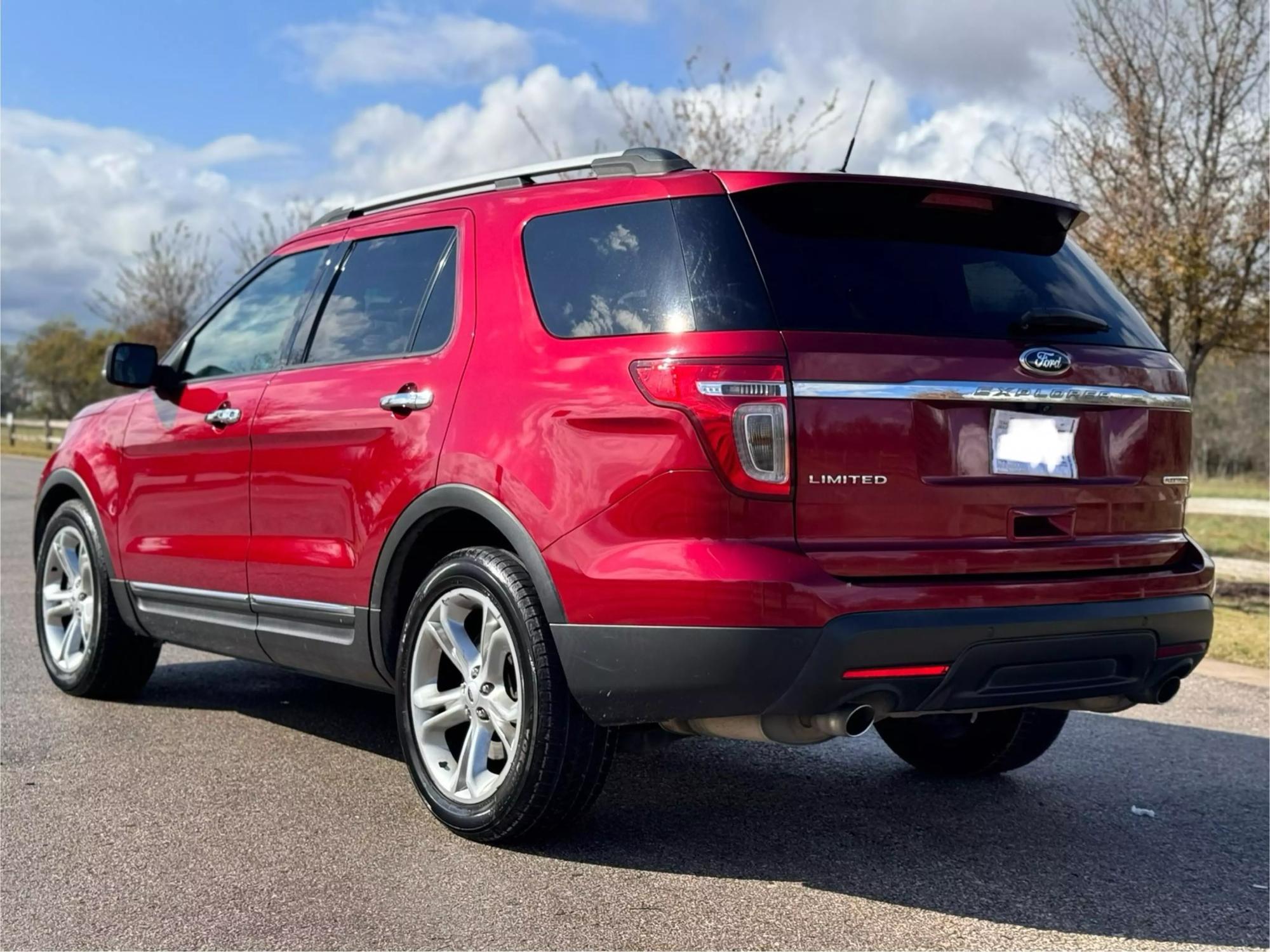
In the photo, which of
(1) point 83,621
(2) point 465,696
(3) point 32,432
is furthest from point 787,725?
(3) point 32,432

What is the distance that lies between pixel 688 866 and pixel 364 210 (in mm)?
2769

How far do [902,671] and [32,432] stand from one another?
165 feet

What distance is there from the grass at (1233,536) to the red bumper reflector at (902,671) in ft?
35.5

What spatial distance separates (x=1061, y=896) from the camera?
376 cm

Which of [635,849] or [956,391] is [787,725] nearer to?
[635,849]

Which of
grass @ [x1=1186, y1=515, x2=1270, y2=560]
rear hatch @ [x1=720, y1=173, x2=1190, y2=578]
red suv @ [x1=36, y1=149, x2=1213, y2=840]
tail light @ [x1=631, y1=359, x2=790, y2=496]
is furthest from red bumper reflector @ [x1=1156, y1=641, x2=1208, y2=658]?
grass @ [x1=1186, y1=515, x2=1270, y2=560]

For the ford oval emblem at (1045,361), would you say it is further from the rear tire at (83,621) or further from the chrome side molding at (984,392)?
the rear tire at (83,621)

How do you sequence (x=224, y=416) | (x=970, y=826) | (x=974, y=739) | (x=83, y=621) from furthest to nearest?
(x=83, y=621)
(x=224, y=416)
(x=974, y=739)
(x=970, y=826)

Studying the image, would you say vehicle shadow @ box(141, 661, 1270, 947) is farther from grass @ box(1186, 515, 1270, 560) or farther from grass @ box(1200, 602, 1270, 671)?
grass @ box(1186, 515, 1270, 560)

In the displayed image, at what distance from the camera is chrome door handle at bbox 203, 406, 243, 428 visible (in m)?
5.14

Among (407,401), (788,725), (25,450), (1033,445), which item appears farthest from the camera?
(25,450)

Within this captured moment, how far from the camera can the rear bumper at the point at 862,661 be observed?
339 cm

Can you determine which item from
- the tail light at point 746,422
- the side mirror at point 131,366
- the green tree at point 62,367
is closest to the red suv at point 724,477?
the tail light at point 746,422

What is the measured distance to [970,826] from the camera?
4438mm
